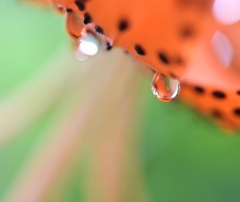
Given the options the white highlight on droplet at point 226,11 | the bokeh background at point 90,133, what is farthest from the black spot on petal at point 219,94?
the bokeh background at point 90,133

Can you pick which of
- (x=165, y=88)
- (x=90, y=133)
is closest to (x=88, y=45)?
(x=165, y=88)

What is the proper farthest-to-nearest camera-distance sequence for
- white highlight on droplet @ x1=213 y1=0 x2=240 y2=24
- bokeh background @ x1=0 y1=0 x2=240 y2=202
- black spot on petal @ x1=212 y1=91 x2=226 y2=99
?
bokeh background @ x1=0 y1=0 x2=240 y2=202 → black spot on petal @ x1=212 y1=91 x2=226 y2=99 → white highlight on droplet @ x1=213 y1=0 x2=240 y2=24

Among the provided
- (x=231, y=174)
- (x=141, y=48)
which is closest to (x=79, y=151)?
(x=231, y=174)

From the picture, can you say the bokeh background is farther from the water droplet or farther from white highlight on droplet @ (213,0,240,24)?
white highlight on droplet @ (213,0,240,24)

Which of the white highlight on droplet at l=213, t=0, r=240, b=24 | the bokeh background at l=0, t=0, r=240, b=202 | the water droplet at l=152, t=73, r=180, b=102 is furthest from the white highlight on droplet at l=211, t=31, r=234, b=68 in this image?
the bokeh background at l=0, t=0, r=240, b=202

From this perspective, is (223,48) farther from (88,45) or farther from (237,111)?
(88,45)

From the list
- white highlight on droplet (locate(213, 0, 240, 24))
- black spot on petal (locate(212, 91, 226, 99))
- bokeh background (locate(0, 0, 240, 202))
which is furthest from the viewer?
bokeh background (locate(0, 0, 240, 202))
